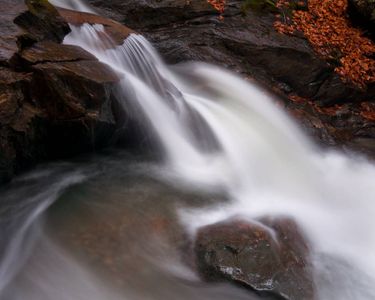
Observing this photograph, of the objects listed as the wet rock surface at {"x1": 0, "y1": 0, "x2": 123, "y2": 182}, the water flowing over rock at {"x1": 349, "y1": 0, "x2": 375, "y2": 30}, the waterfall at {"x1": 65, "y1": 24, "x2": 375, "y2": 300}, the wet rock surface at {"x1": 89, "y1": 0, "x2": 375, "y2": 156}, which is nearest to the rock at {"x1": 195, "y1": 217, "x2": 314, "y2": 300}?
the waterfall at {"x1": 65, "y1": 24, "x2": 375, "y2": 300}

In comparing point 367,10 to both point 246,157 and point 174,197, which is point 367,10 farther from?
point 174,197

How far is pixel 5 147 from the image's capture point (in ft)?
13.7

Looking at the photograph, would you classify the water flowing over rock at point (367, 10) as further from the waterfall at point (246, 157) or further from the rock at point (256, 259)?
the rock at point (256, 259)

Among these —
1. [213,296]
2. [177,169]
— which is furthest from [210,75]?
[213,296]

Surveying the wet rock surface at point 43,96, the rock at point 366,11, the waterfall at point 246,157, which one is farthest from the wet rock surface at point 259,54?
the wet rock surface at point 43,96

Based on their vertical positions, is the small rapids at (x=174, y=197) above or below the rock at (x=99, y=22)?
below

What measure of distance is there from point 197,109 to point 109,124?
1.89 m

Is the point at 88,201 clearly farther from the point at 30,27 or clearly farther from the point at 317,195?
the point at 317,195

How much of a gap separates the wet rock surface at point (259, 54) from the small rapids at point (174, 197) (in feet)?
1.87

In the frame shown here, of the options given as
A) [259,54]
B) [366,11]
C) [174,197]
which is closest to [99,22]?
[259,54]

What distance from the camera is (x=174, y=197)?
4.84 m

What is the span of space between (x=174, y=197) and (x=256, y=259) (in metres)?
1.33

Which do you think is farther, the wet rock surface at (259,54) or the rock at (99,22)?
the wet rock surface at (259,54)

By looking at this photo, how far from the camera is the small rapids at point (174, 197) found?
363 cm
